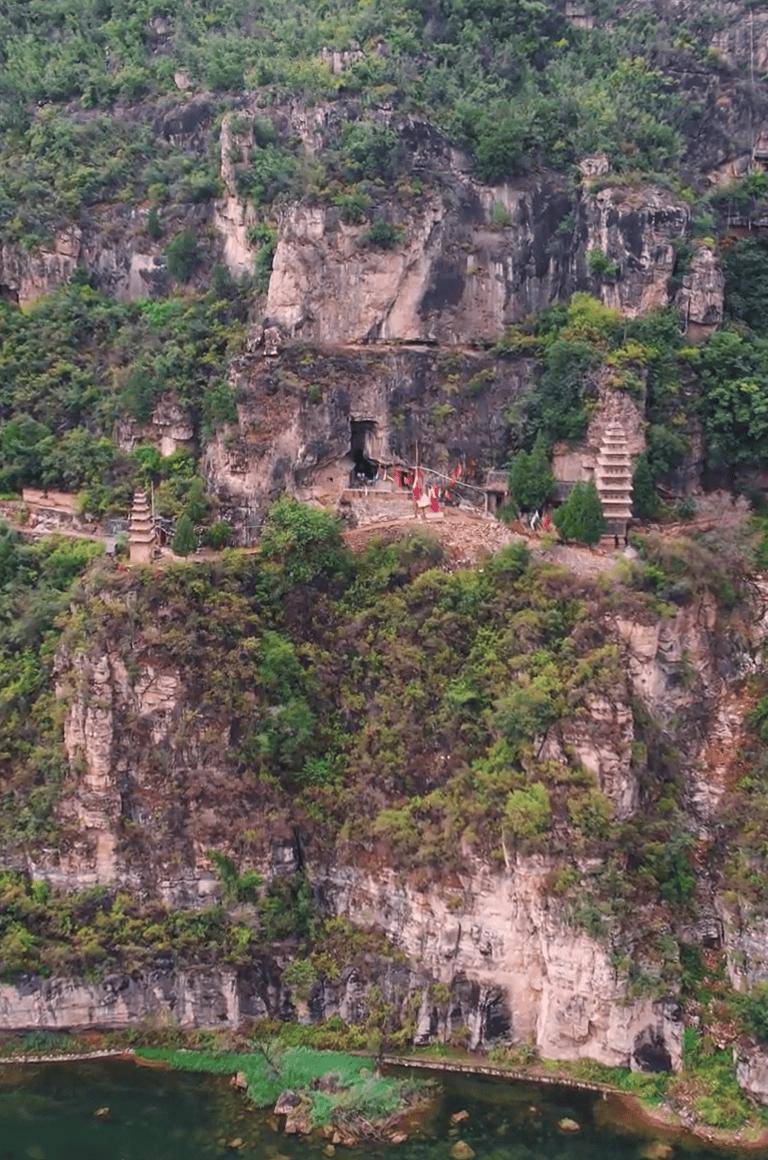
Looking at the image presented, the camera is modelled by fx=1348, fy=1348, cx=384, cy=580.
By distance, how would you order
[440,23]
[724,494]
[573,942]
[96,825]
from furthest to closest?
[440,23], [724,494], [96,825], [573,942]

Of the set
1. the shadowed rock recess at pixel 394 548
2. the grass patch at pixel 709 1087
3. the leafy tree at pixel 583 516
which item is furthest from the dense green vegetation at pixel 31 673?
the grass patch at pixel 709 1087

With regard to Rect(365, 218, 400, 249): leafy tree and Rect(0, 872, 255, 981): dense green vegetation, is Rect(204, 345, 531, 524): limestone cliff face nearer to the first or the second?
Rect(365, 218, 400, 249): leafy tree

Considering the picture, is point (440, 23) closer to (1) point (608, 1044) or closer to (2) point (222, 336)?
(2) point (222, 336)

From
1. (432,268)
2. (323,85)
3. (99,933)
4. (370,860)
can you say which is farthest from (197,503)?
(323,85)

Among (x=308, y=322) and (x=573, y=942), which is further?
(x=308, y=322)

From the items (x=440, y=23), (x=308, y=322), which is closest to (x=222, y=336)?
(x=308, y=322)

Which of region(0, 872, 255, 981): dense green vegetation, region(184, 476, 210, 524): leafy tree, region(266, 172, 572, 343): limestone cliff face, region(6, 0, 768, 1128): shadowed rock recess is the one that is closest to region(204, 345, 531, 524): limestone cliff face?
region(6, 0, 768, 1128): shadowed rock recess

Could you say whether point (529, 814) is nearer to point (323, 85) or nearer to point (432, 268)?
point (432, 268)
